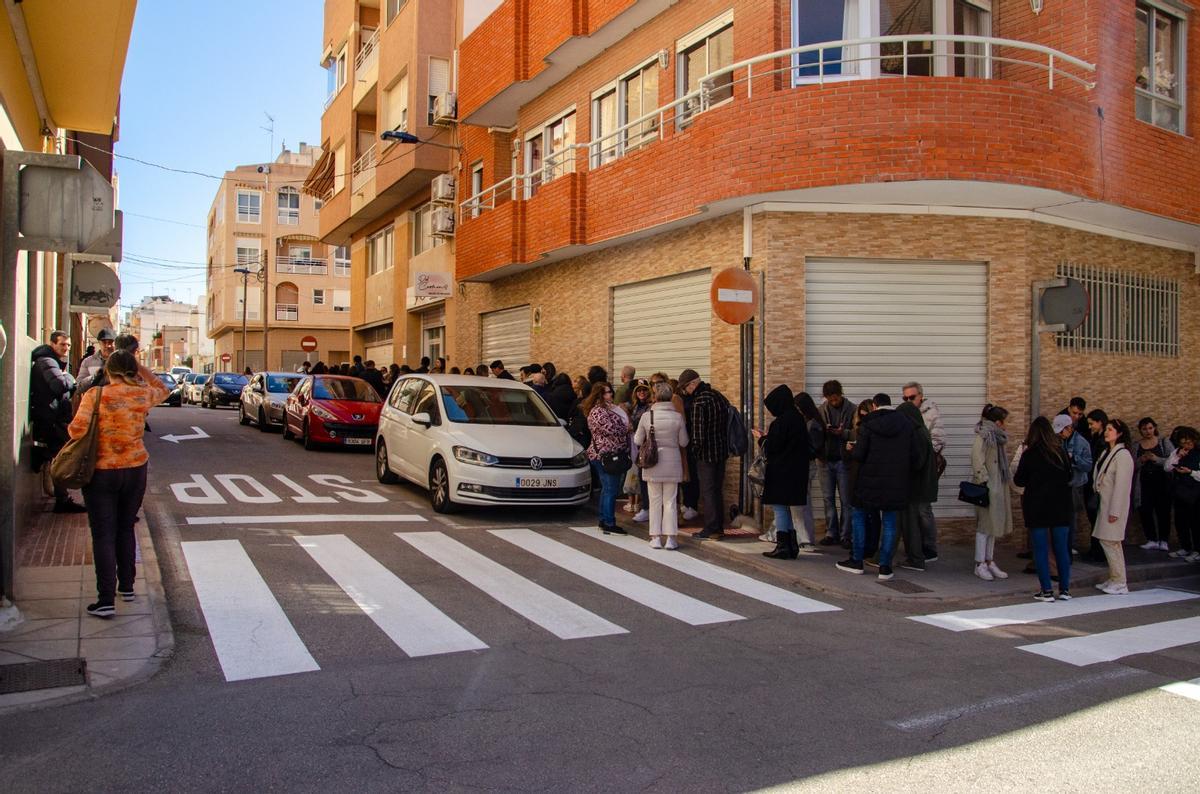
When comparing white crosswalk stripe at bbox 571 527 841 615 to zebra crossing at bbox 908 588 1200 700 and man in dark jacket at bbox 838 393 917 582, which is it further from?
man in dark jacket at bbox 838 393 917 582

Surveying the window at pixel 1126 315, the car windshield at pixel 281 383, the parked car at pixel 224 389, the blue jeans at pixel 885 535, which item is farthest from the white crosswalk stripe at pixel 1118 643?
the parked car at pixel 224 389

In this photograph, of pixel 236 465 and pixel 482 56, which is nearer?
pixel 236 465

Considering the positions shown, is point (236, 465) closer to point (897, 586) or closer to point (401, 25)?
point (897, 586)

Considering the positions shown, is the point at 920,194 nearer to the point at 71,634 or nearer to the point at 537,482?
the point at 537,482

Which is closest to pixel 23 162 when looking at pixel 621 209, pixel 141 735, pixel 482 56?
pixel 141 735

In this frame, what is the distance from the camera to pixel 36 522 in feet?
32.2

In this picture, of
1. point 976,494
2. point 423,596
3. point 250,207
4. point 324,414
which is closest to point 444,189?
point 324,414

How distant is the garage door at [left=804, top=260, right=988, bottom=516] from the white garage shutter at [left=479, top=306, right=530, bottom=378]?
8670mm

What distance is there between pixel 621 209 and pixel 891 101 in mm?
4784

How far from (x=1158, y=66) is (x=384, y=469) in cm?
1242

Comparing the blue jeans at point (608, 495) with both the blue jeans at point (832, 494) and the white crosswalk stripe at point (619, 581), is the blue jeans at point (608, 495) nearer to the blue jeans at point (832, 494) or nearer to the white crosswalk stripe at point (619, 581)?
the white crosswalk stripe at point (619, 581)

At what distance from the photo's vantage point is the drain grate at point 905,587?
8.65m

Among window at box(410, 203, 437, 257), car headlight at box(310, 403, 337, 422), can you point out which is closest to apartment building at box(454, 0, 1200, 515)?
car headlight at box(310, 403, 337, 422)

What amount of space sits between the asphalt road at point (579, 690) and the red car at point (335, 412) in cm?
847
